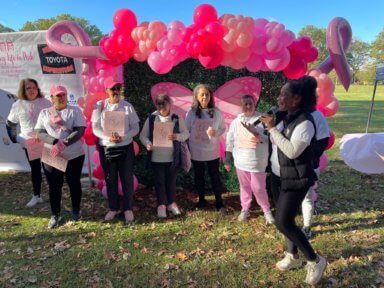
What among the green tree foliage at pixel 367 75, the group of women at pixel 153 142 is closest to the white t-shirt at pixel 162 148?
the group of women at pixel 153 142

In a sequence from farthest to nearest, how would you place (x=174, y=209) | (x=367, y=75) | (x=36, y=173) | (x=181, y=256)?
(x=367, y=75)
(x=36, y=173)
(x=174, y=209)
(x=181, y=256)

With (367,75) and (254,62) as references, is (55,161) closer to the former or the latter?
(254,62)

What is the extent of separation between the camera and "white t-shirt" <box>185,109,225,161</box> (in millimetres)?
4770

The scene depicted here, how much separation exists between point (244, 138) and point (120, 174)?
72.7 inches

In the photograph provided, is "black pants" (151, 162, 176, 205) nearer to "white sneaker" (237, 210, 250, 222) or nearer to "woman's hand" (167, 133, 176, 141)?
"woman's hand" (167, 133, 176, 141)

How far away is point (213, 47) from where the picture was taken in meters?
4.35

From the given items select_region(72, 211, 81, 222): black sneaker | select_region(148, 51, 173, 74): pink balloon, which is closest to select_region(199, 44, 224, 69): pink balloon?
select_region(148, 51, 173, 74): pink balloon

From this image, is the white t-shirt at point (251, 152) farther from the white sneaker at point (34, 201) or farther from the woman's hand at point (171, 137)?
the white sneaker at point (34, 201)

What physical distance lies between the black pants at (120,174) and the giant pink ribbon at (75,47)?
1478 millimetres

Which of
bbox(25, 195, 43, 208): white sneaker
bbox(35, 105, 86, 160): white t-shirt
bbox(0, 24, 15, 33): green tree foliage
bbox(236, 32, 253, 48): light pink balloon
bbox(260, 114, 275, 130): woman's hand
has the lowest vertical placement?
bbox(25, 195, 43, 208): white sneaker

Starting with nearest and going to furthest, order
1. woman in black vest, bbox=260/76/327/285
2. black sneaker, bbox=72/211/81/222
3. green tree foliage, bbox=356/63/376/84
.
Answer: woman in black vest, bbox=260/76/327/285
black sneaker, bbox=72/211/81/222
green tree foliage, bbox=356/63/376/84

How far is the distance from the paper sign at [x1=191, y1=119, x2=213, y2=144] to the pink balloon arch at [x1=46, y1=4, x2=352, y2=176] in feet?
2.55

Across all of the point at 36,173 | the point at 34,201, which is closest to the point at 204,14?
the point at 36,173

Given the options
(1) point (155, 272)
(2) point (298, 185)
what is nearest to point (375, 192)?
(2) point (298, 185)
